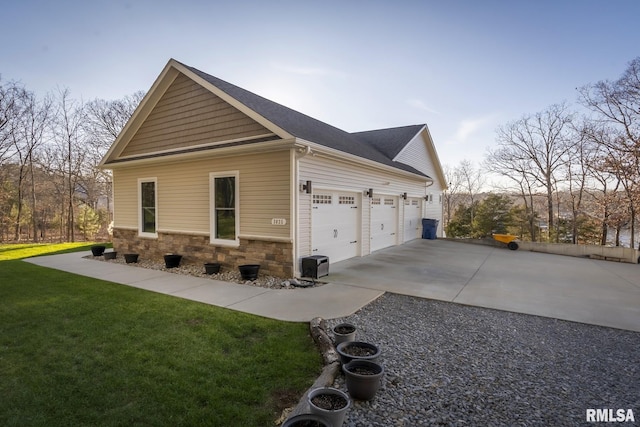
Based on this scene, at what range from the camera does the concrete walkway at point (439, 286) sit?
5.02 m

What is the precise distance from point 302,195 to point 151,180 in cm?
550

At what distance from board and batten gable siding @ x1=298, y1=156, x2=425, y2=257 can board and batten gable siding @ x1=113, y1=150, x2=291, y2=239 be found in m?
0.52

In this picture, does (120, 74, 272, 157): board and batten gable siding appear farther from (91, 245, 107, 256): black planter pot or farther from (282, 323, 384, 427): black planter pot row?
(282, 323, 384, 427): black planter pot row

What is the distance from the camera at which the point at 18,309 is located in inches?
192

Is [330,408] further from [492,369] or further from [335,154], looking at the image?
[335,154]

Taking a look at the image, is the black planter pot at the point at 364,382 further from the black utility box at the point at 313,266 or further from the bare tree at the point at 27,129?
the bare tree at the point at 27,129

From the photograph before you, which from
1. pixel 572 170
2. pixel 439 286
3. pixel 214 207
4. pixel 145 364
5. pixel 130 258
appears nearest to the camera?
pixel 145 364

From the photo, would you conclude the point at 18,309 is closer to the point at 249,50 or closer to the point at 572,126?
the point at 249,50

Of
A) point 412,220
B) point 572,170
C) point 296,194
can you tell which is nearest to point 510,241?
point 412,220

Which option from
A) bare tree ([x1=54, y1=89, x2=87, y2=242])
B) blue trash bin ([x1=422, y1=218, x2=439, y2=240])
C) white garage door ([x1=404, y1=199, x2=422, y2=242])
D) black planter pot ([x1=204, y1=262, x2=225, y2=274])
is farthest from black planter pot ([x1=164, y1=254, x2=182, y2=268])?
bare tree ([x1=54, y1=89, x2=87, y2=242])

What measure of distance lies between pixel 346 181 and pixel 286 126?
2.37 m

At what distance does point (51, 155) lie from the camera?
19391 millimetres

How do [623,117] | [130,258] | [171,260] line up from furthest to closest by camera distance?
[623,117]
[130,258]
[171,260]

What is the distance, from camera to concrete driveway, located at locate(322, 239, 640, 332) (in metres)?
5.14
